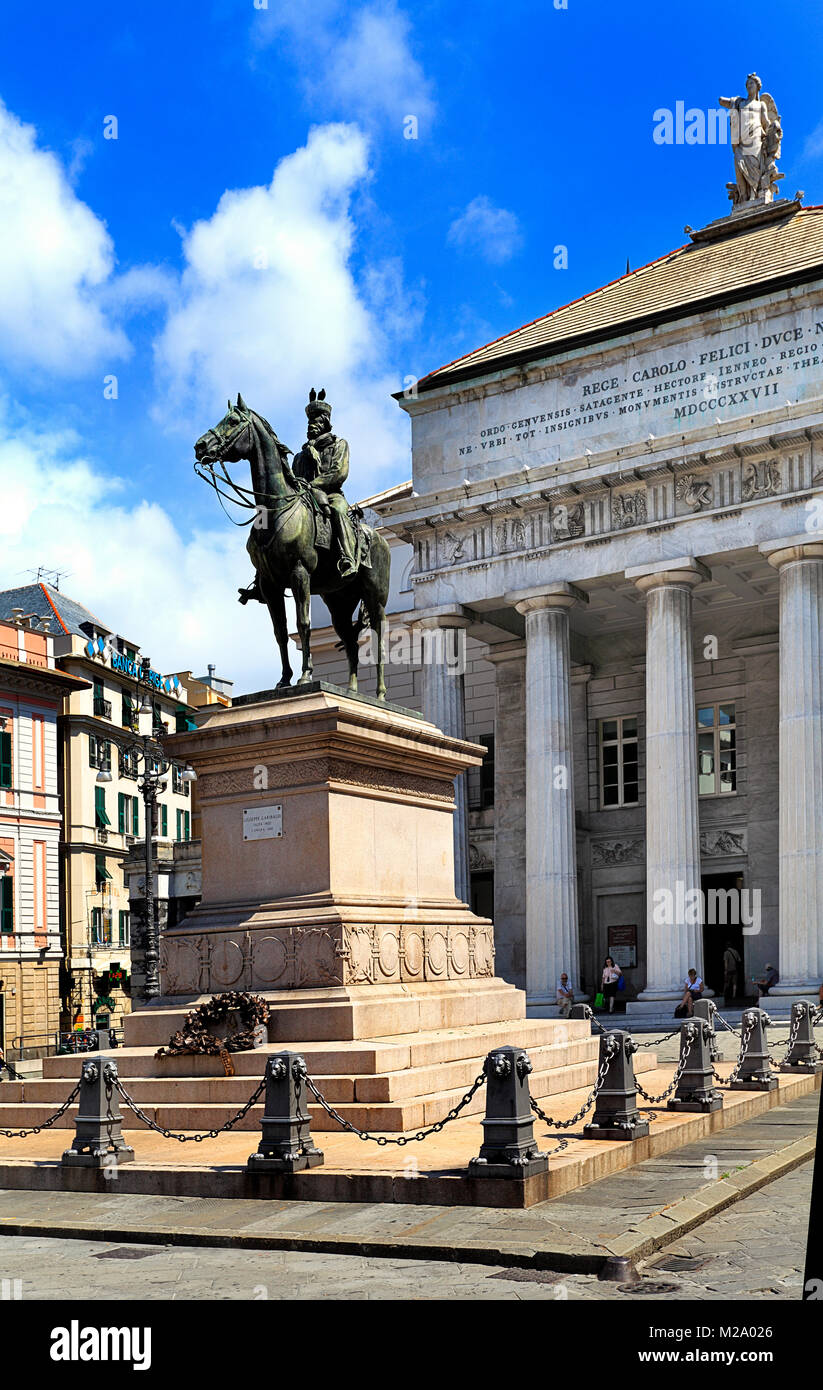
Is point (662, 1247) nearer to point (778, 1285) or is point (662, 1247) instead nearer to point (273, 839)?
point (778, 1285)

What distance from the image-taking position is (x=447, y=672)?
43.0 m

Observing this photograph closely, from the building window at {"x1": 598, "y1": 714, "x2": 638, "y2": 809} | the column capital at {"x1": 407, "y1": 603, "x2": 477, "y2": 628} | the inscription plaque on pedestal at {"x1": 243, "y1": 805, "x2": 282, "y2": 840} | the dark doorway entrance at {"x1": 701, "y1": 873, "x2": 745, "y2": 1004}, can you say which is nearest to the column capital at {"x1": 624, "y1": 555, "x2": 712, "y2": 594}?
the column capital at {"x1": 407, "y1": 603, "x2": 477, "y2": 628}

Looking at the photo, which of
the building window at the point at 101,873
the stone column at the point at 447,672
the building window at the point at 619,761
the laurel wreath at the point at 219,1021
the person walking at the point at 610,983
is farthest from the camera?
the building window at the point at 101,873

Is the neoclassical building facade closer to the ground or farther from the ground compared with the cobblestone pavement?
farther from the ground

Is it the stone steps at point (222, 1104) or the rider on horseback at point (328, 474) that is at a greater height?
the rider on horseback at point (328, 474)

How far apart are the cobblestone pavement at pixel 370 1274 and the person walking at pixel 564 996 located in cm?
2756

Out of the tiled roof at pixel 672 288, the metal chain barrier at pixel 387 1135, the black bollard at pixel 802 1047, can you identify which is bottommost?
the black bollard at pixel 802 1047

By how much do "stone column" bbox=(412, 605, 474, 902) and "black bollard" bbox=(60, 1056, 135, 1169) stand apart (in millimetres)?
30592

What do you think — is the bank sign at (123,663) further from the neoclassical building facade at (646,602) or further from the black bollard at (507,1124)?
the black bollard at (507,1124)

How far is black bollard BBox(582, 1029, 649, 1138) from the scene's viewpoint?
38.6 ft

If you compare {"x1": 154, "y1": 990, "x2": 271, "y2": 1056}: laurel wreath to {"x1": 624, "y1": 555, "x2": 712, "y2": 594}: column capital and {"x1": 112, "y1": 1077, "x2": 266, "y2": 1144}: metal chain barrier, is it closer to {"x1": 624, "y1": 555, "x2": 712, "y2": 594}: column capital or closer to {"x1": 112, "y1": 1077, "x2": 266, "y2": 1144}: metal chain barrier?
{"x1": 112, "y1": 1077, "x2": 266, "y2": 1144}: metal chain barrier

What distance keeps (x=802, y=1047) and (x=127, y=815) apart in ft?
185

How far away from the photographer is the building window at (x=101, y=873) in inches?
2687

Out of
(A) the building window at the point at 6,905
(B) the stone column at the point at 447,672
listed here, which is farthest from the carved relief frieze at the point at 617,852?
(A) the building window at the point at 6,905
